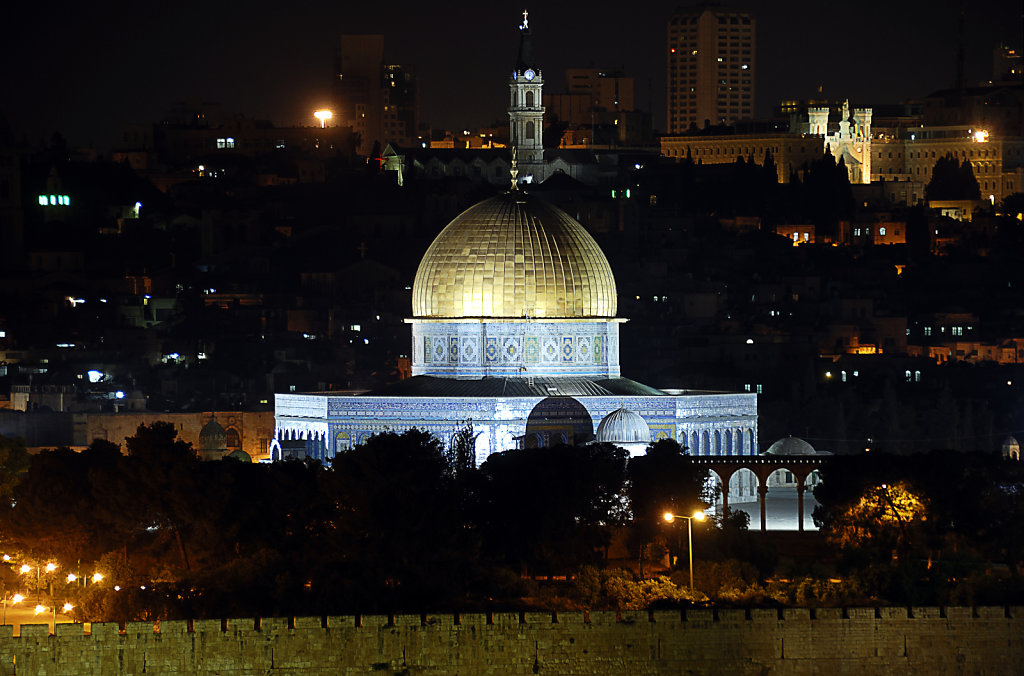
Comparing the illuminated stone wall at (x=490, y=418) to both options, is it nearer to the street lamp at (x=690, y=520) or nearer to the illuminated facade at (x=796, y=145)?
the street lamp at (x=690, y=520)

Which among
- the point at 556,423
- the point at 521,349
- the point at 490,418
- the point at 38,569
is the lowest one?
the point at 38,569

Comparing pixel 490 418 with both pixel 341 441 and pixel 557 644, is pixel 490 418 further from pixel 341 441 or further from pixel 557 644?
pixel 557 644

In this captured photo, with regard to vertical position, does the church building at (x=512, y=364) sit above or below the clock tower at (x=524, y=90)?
below

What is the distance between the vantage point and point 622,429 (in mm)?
66125

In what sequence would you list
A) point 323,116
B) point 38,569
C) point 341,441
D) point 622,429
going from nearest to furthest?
1. point 38,569
2. point 622,429
3. point 341,441
4. point 323,116

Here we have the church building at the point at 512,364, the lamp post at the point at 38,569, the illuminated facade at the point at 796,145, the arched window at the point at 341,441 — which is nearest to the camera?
the lamp post at the point at 38,569

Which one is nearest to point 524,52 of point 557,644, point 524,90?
point 524,90

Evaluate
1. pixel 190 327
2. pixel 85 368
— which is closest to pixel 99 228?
pixel 190 327

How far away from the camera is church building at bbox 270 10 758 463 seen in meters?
68.5

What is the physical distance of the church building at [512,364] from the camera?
2697 inches

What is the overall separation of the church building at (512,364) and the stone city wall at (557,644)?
15.7m

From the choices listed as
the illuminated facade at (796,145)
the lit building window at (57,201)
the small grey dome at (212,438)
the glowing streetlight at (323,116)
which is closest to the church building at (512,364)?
the small grey dome at (212,438)

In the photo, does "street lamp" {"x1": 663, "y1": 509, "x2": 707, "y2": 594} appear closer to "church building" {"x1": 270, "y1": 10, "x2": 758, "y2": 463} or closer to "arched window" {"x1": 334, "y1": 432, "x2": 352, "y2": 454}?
"church building" {"x1": 270, "y1": 10, "x2": 758, "y2": 463}

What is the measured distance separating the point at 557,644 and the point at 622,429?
14.5 m
